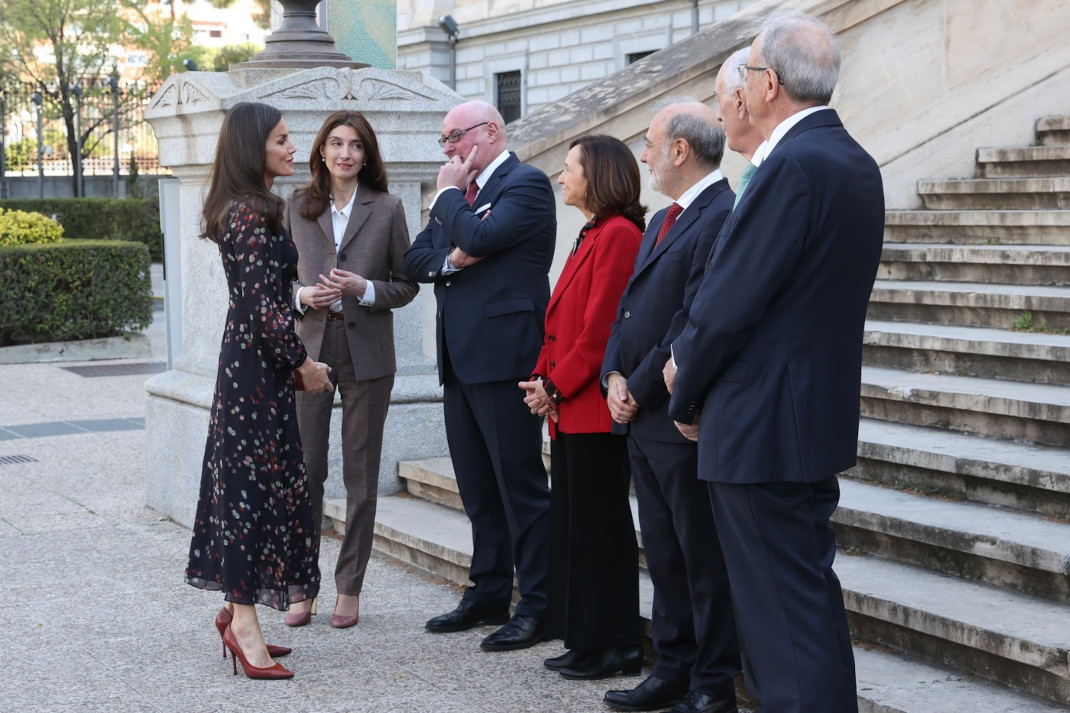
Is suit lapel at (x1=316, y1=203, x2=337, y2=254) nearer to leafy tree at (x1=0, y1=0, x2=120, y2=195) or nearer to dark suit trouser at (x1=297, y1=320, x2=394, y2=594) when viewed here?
dark suit trouser at (x1=297, y1=320, x2=394, y2=594)

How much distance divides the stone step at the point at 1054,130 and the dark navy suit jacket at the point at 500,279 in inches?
169

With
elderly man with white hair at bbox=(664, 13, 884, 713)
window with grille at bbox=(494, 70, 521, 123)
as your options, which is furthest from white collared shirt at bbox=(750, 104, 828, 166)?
window with grille at bbox=(494, 70, 521, 123)

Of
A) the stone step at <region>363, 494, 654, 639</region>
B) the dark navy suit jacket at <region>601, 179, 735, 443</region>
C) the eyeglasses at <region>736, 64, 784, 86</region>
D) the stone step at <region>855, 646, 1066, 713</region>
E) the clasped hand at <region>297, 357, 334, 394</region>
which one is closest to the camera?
the eyeglasses at <region>736, 64, 784, 86</region>

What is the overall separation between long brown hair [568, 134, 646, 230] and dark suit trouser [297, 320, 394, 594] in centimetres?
140

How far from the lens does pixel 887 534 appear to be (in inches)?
194

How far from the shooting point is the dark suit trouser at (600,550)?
4.71m

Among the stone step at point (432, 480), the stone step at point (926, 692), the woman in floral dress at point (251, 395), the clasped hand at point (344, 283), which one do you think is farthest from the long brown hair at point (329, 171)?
the stone step at point (926, 692)

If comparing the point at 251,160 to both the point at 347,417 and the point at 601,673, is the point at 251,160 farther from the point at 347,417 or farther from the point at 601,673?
the point at 601,673

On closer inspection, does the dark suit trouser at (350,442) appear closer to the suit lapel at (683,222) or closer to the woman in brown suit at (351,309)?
the woman in brown suit at (351,309)

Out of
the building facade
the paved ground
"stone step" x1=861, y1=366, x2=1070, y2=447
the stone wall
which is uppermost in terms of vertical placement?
the building facade

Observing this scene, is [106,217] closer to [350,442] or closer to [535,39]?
[535,39]

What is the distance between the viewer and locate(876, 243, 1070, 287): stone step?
6.73 meters

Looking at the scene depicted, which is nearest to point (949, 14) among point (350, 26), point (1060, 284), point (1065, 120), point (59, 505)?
point (1065, 120)

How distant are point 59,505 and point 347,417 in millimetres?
2852
